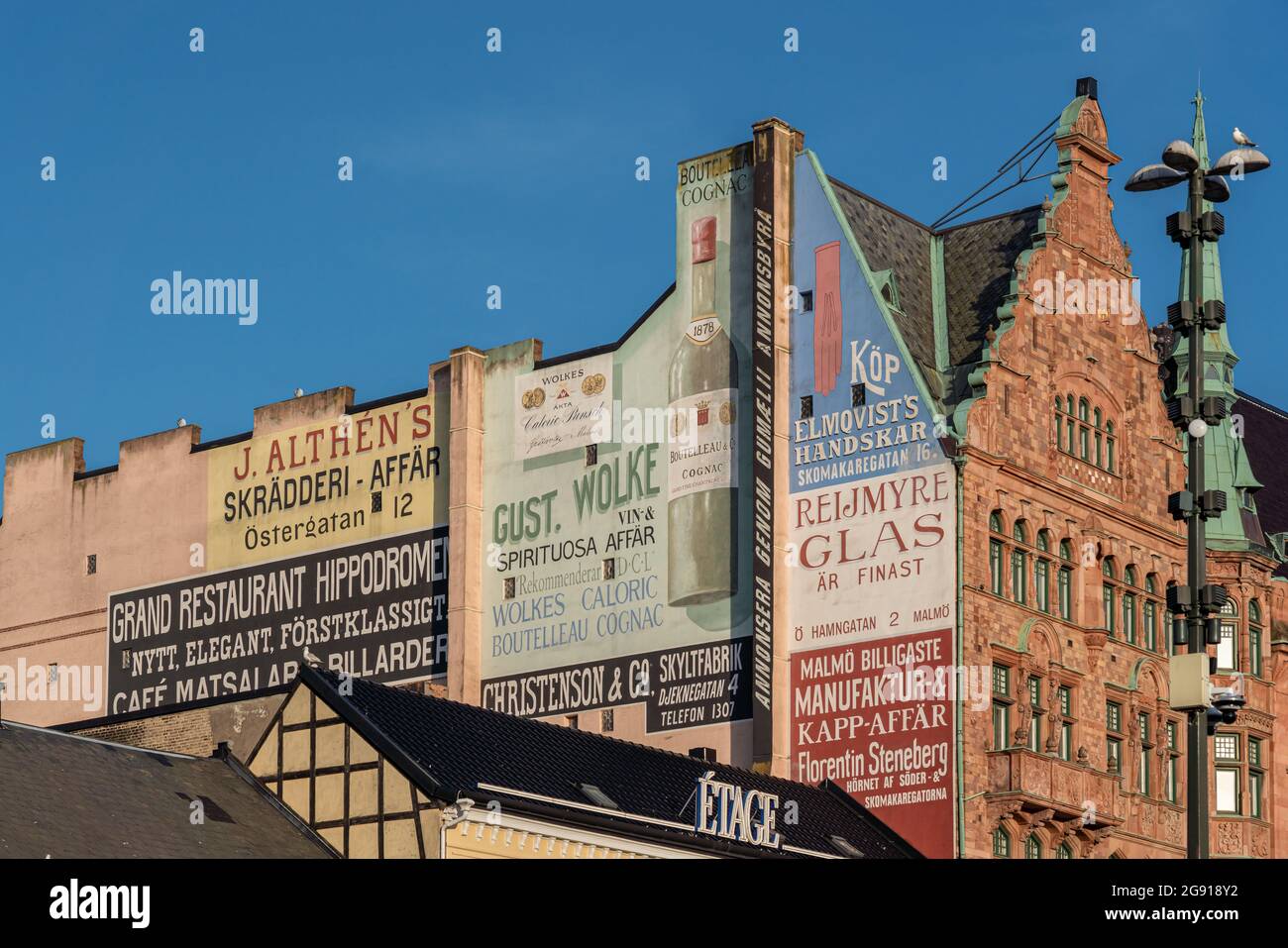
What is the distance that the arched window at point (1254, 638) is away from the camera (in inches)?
2955

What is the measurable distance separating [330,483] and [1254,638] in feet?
88.1

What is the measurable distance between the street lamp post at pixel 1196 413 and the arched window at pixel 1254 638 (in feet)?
123

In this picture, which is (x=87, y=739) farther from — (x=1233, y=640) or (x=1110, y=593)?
(x=1233, y=640)

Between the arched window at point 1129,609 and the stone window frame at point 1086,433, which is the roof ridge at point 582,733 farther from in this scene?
the stone window frame at point 1086,433

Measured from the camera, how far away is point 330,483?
78.6 metres

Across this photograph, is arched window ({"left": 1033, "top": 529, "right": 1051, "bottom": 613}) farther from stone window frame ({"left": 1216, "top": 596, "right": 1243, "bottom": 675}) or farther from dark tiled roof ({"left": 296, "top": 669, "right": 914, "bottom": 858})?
stone window frame ({"left": 1216, "top": 596, "right": 1243, "bottom": 675})

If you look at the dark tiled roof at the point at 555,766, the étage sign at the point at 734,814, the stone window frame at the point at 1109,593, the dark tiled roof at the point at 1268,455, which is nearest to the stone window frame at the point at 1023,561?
the stone window frame at the point at 1109,593

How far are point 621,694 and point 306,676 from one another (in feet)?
52.1

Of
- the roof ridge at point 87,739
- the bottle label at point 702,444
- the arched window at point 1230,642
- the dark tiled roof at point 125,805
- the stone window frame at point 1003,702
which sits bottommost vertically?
the dark tiled roof at point 125,805

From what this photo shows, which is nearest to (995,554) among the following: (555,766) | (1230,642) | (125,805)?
(1230,642)

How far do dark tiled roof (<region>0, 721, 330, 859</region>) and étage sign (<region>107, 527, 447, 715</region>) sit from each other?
17556 mm
